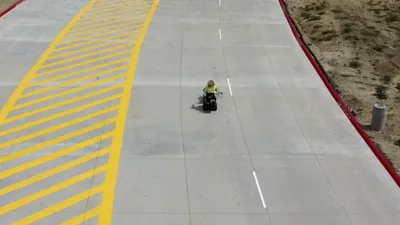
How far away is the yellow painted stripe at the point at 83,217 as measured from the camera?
15281mm

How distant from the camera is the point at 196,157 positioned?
61.5 feet

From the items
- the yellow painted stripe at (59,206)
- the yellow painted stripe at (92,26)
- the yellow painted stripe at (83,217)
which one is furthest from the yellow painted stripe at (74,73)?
the yellow painted stripe at (83,217)

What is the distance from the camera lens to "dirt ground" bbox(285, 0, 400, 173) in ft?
74.3

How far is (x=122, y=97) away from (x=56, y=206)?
26.4ft

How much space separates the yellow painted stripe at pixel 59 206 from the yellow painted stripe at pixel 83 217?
25.2 inches

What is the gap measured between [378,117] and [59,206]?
11900 mm

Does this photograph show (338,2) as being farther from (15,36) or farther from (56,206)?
(56,206)

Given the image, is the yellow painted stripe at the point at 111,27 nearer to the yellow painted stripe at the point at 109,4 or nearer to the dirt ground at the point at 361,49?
the yellow painted stripe at the point at 109,4

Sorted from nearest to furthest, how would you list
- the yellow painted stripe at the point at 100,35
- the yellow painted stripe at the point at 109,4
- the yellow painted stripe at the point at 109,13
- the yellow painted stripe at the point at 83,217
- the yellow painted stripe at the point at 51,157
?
1. the yellow painted stripe at the point at 83,217
2. the yellow painted stripe at the point at 51,157
3. the yellow painted stripe at the point at 100,35
4. the yellow painted stripe at the point at 109,13
5. the yellow painted stripe at the point at 109,4

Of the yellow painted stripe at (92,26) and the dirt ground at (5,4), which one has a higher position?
the dirt ground at (5,4)

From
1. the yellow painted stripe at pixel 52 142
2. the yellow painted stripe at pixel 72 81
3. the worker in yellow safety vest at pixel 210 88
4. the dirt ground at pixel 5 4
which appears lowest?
the dirt ground at pixel 5 4

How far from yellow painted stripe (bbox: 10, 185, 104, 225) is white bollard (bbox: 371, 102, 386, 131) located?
10.4 meters

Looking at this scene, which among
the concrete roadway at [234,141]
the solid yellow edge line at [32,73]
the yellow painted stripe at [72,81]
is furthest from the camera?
the yellow painted stripe at [72,81]

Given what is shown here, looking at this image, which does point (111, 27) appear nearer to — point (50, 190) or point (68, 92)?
point (68, 92)
